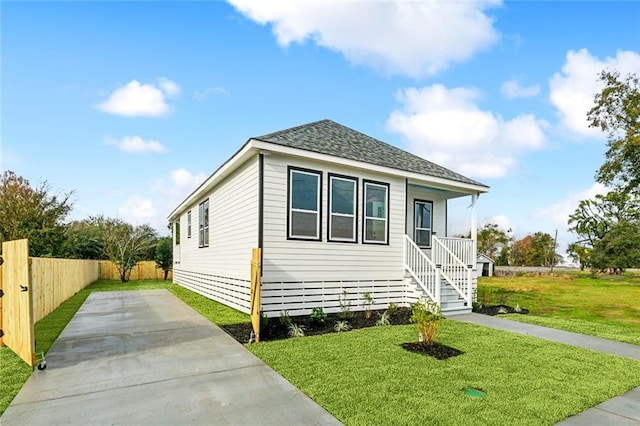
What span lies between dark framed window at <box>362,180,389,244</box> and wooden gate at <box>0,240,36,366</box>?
21.6ft

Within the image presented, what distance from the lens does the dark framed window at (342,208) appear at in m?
8.50

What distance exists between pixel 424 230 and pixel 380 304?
3.73 metres

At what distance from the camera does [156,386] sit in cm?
382

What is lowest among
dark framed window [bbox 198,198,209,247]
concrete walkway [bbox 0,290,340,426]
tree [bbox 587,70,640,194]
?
concrete walkway [bbox 0,290,340,426]

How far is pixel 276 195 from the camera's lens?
7758mm

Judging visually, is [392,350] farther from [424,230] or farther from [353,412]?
[424,230]

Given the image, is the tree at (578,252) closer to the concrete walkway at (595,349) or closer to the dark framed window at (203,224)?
the concrete walkway at (595,349)

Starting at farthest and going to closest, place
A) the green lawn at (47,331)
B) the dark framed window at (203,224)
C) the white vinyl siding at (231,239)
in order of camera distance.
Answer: the dark framed window at (203,224) → the white vinyl siding at (231,239) → the green lawn at (47,331)

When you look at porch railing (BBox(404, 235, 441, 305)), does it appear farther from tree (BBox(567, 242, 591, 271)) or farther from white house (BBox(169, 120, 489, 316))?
tree (BBox(567, 242, 591, 271))

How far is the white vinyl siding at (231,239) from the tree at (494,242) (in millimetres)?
36886

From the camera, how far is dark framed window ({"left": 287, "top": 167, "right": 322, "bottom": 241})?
7.98 meters

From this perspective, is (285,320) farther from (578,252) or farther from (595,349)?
(578,252)

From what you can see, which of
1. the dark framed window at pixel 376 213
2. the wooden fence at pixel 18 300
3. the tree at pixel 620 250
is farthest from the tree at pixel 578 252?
the wooden fence at pixel 18 300

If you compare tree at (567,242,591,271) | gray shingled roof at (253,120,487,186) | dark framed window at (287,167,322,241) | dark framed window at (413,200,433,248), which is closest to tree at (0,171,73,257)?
dark framed window at (287,167,322,241)
